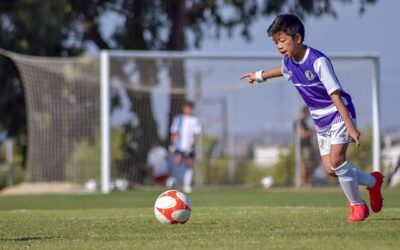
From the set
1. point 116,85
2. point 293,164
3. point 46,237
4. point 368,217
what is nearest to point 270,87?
point 293,164

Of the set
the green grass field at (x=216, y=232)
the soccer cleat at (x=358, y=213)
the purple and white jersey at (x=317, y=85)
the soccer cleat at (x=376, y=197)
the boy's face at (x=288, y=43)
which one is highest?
the boy's face at (x=288, y=43)

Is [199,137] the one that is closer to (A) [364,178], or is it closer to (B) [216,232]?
(A) [364,178]

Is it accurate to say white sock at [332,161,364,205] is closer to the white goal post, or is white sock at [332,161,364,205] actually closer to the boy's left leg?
the boy's left leg

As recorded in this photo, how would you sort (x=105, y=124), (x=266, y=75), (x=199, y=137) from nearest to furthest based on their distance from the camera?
1. (x=266, y=75)
2. (x=105, y=124)
3. (x=199, y=137)

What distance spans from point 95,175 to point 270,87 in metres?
6.21

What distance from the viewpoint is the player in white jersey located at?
2381 centimetres

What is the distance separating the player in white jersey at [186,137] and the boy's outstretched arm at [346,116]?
1420cm

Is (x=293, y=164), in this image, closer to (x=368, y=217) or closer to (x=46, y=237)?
(x=368, y=217)

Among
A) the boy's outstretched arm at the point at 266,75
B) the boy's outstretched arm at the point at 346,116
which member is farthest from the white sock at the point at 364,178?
the boy's outstretched arm at the point at 266,75

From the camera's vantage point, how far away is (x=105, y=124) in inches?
928

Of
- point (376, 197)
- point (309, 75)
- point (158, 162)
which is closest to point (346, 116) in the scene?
point (309, 75)

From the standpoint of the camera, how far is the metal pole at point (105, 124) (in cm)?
2327

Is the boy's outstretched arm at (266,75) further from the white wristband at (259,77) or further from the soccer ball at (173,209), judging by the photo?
the soccer ball at (173,209)

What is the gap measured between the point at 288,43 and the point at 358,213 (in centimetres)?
175
